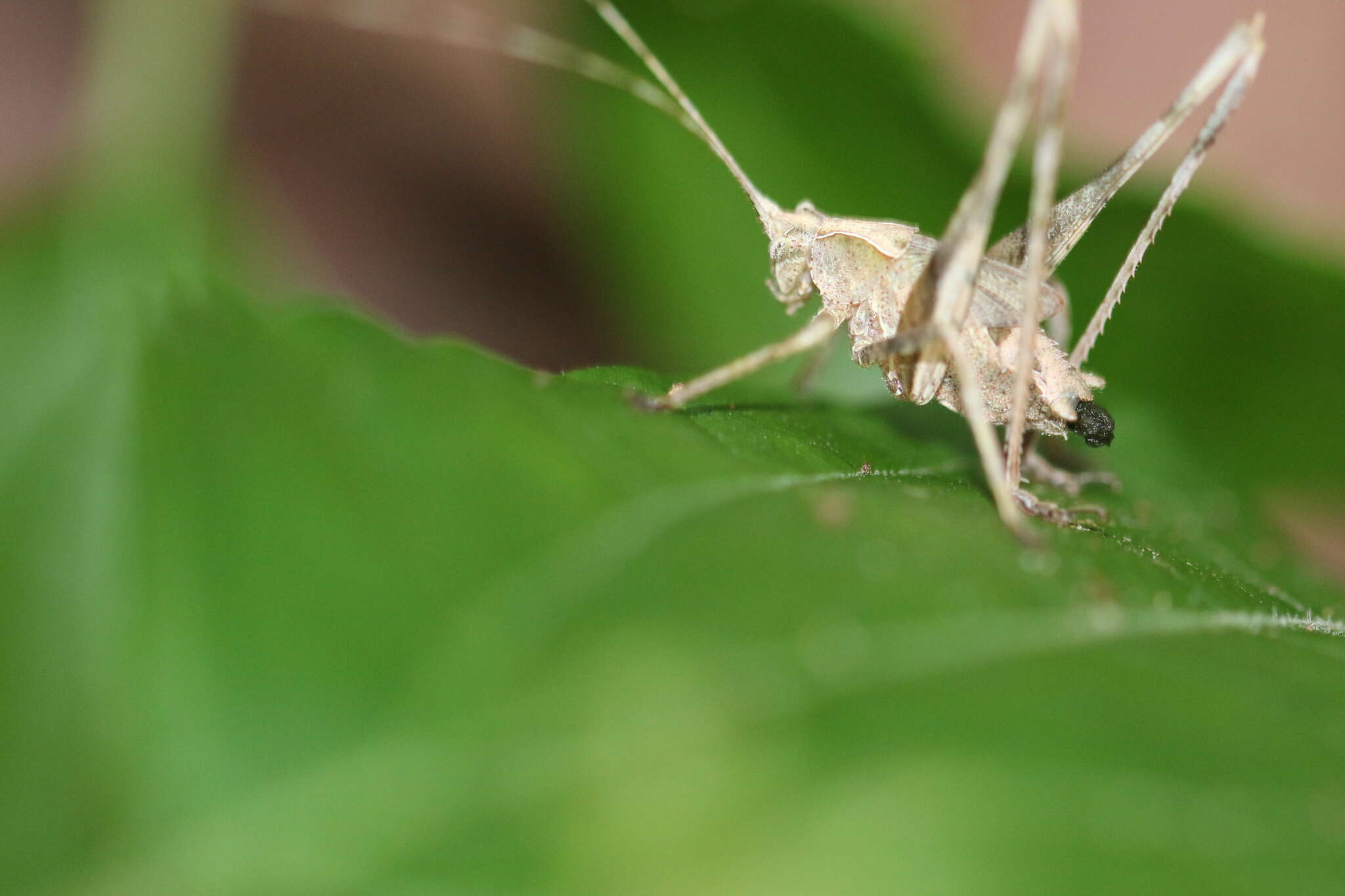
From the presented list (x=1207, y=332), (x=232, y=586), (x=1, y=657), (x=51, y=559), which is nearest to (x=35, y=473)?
(x=51, y=559)

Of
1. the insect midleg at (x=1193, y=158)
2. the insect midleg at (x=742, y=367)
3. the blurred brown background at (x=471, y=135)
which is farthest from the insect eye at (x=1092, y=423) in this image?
the blurred brown background at (x=471, y=135)

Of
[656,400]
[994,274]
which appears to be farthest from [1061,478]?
[656,400]

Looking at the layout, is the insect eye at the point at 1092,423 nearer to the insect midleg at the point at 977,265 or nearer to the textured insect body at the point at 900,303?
the textured insect body at the point at 900,303

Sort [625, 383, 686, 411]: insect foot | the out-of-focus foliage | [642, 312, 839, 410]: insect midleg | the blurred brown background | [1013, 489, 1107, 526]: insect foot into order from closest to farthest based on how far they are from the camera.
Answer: the out-of-focus foliage
[625, 383, 686, 411]: insect foot
[642, 312, 839, 410]: insect midleg
[1013, 489, 1107, 526]: insect foot
the blurred brown background

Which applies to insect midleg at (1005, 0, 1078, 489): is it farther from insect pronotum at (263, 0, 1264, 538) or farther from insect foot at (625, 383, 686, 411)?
insect foot at (625, 383, 686, 411)

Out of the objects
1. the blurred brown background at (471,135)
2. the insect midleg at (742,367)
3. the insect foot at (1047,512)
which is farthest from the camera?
the blurred brown background at (471,135)

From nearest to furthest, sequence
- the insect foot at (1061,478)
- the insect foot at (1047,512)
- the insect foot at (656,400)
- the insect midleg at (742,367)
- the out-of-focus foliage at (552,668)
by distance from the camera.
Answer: the out-of-focus foliage at (552,668), the insect foot at (656,400), the insect midleg at (742,367), the insect foot at (1047,512), the insect foot at (1061,478)

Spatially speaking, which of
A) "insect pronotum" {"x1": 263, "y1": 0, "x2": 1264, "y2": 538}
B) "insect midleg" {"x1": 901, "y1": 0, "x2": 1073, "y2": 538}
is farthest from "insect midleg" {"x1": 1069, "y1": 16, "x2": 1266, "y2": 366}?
"insect midleg" {"x1": 901, "y1": 0, "x2": 1073, "y2": 538}
